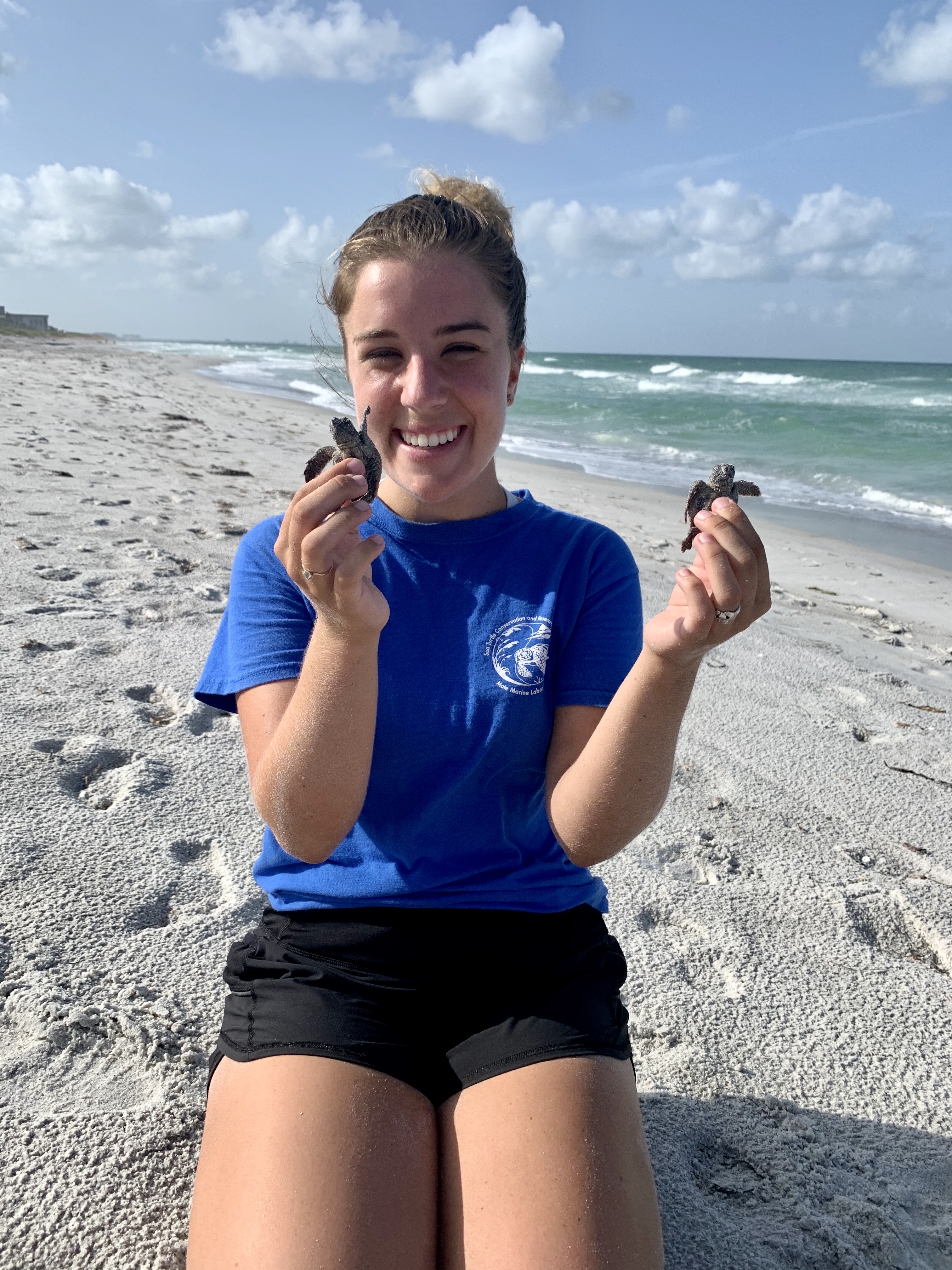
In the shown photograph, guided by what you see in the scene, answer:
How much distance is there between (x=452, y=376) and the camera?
2.01 metres

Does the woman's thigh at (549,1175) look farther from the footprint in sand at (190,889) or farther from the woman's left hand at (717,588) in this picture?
the footprint in sand at (190,889)

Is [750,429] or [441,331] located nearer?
[441,331]

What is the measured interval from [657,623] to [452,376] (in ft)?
2.52

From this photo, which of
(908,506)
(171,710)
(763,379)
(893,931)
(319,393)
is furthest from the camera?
(763,379)

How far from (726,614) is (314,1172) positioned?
3.83 ft

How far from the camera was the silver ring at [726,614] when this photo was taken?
5.13 ft

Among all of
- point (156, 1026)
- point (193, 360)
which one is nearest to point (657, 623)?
point (156, 1026)

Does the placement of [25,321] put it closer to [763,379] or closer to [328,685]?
[763,379]

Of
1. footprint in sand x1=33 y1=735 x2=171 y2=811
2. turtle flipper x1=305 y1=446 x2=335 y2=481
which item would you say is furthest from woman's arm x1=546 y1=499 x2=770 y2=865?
footprint in sand x1=33 y1=735 x2=171 y2=811

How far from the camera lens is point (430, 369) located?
6.53 ft

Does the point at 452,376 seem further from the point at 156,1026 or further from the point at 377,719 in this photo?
the point at 156,1026

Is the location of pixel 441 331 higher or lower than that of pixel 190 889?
higher

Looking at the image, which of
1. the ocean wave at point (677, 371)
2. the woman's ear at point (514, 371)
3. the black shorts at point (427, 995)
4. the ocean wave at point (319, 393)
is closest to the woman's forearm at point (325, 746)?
the black shorts at point (427, 995)

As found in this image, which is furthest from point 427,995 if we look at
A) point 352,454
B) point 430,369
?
point 430,369
